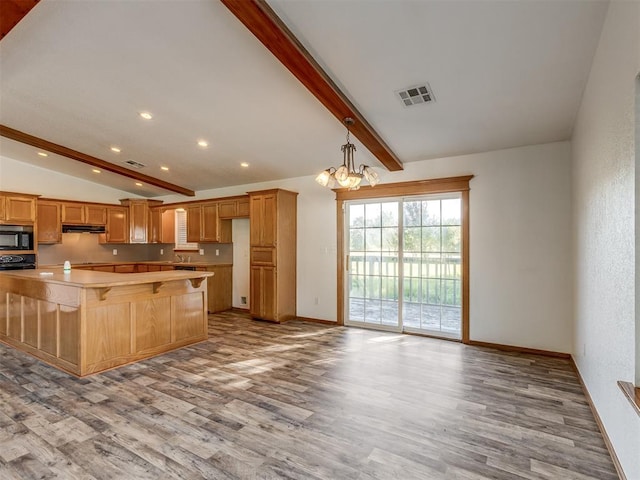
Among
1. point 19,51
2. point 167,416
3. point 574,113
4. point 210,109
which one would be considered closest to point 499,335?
point 574,113

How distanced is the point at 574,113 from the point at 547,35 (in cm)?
139

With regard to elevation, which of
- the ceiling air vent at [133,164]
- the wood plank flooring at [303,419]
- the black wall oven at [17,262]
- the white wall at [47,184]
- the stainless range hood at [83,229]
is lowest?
the wood plank flooring at [303,419]

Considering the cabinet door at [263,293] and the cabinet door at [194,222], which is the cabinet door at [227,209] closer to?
the cabinet door at [194,222]

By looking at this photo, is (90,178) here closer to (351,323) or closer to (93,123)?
(93,123)

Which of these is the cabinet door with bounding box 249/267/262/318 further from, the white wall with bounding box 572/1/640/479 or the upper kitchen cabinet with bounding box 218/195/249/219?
the white wall with bounding box 572/1/640/479

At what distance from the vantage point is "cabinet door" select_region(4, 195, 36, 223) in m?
6.03

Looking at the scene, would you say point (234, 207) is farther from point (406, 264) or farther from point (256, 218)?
point (406, 264)

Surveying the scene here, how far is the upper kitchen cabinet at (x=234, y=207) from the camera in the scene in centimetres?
634

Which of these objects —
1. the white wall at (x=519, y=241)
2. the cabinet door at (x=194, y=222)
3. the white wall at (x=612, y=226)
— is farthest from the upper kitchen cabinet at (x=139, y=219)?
the white wall at (x=612, y=226)

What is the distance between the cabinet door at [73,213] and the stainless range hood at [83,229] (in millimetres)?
104

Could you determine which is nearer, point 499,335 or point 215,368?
point 215,368

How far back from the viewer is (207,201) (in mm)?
6828

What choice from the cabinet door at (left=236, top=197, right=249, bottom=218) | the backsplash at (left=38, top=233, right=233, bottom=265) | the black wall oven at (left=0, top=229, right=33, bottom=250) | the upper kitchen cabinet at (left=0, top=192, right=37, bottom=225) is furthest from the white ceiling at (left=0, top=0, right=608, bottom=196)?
the backsplash at (left=38, top=233, right=233, bottom=265)

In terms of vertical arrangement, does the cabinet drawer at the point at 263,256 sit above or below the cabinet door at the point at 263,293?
above
